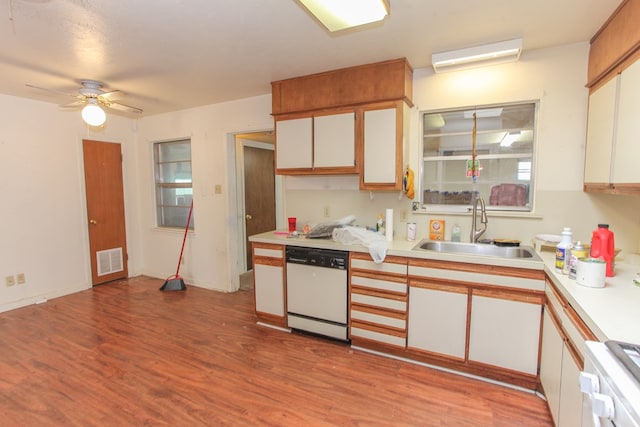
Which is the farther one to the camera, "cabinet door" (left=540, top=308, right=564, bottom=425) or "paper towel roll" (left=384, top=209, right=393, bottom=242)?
"paper towel roll" (left=384, top=209, right=393, bottom=242)

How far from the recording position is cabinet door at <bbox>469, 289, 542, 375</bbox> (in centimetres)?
210

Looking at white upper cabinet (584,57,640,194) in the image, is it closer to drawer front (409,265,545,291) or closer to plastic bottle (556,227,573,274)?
plastic bottle (556,227,573,274)

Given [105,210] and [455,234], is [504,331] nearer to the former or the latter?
[455,234]

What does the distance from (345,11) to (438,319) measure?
7.20 feet

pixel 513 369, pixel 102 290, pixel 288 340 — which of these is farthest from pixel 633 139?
pixel 102 290

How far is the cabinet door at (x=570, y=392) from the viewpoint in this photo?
1364mm

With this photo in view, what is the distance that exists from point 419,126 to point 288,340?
7.68ft

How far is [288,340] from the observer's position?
9.54 ft

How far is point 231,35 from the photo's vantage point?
2264mm

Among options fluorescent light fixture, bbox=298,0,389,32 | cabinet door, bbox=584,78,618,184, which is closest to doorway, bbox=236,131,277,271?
fluorescent light fixture, bbox=298,0,389,32

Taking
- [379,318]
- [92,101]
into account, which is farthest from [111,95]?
[379,318]

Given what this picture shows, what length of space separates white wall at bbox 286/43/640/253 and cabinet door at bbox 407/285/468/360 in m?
0.69

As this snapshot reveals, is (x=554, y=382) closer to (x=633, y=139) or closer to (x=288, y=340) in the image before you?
(x=633, y=139)

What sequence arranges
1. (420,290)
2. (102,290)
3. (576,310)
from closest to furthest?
(576,310), (420,290), (102,290)
